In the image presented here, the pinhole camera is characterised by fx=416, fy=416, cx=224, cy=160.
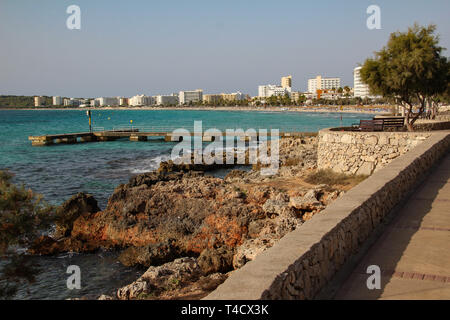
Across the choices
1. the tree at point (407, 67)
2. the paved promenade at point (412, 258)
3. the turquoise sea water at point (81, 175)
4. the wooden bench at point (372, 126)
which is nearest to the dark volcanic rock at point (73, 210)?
the turquoise sea water at point (81, 175)

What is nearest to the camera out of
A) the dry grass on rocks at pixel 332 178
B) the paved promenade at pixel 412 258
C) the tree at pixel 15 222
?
the paved promenade at pixel 412 258

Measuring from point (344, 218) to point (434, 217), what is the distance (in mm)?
2591

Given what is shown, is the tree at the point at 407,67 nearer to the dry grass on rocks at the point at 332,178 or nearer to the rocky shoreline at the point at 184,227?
the dry grass on rocks at the point at 332,178

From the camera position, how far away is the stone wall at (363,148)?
Result: 620 inches

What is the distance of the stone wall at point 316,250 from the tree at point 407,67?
1439cm

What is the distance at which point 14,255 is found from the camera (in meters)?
7.67

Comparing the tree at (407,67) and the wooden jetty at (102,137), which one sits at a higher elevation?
the tree at (407,67)

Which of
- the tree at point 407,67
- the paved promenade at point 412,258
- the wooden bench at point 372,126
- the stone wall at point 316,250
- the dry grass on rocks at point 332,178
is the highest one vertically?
the tree at point 407,67

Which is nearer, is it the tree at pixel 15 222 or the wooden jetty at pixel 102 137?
the tree at pixel 15 222

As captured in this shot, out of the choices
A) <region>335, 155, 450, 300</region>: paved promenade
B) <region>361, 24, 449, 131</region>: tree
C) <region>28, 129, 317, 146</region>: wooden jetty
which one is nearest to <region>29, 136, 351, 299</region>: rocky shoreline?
<region>335, 155, 450, 300</region>: paved promenade
